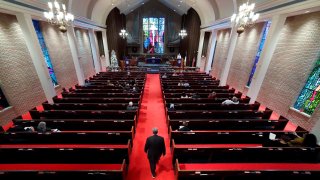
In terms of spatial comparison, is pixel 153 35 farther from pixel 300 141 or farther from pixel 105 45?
pixel 300 141

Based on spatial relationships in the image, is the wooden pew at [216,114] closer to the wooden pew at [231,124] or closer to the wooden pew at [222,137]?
the wooden pew at [231,124]

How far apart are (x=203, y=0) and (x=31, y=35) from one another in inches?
494

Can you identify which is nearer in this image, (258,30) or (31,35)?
(31,35)

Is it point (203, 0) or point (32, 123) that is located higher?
point (203, 0)

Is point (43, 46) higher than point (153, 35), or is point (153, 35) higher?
point (153, 35)

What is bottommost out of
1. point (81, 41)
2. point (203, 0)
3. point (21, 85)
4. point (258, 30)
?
point (21, 85)

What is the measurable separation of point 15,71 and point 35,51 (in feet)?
4.13

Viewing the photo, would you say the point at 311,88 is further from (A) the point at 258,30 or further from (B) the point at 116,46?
(B) the point at 116,46

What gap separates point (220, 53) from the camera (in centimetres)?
1616

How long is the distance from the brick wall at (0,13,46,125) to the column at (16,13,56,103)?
26 cm

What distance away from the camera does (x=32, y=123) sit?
5605 millimetres

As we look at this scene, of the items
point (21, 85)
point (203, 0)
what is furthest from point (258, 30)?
point (21, 85)

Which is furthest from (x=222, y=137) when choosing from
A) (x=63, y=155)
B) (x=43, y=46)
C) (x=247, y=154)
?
(x=43, y=46)

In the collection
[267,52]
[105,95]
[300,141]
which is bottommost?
[105,95]
